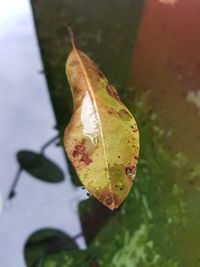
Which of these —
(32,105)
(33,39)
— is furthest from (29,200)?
(33,39)

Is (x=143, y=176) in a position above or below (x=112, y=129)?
below

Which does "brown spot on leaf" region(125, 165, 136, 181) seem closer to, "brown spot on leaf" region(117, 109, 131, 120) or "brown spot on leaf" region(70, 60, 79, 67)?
"brown spot on leaf" region(117, 109, 131, 120)

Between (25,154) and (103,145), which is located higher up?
(103,145)

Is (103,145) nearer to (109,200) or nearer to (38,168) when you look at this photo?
(109,200)

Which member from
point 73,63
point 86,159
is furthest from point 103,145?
point 73,63

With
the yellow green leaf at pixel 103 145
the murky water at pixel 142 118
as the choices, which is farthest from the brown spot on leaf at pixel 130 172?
the murky water at pixel 142 118

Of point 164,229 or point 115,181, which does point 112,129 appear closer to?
point 115,181
